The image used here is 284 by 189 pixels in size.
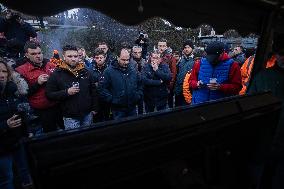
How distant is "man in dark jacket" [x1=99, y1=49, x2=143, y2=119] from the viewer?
15.5ft

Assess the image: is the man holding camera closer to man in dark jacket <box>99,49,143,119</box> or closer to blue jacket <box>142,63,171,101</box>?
man in dark jacket <box>99,49,143,119</box>

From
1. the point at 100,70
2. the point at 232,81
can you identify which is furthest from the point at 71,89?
the point at 232,81

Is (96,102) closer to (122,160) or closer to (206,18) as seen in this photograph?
(206,18)

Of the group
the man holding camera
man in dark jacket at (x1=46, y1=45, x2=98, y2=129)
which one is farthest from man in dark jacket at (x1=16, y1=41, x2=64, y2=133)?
the man holding camera

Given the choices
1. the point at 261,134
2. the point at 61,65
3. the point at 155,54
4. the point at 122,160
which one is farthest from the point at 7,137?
the point at 155,54

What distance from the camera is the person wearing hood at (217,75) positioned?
14.2 ft

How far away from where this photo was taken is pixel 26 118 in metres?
3.41

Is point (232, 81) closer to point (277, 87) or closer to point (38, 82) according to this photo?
point (277, 87)

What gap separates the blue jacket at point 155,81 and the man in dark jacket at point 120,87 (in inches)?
33.6

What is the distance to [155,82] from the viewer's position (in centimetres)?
568

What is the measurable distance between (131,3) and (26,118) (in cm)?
209

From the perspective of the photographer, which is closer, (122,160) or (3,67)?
(122,160)

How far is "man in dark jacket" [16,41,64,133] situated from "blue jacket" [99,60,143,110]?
0.91 m

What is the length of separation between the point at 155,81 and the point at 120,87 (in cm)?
115
